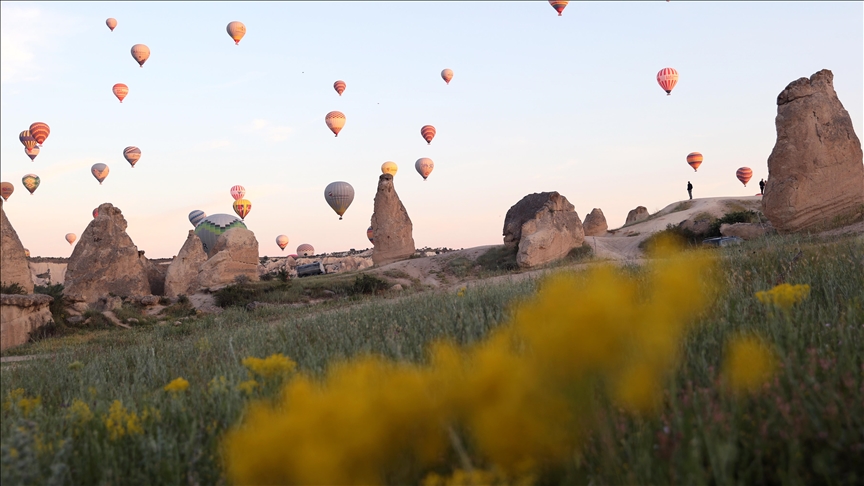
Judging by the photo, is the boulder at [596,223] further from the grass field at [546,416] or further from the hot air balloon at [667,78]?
the grass field at [546,416]

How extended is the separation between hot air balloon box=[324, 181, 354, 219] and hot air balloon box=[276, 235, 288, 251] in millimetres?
42326

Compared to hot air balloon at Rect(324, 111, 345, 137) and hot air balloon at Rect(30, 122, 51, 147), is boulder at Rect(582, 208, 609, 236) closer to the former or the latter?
hot air balloon at Rect(324, 111, 345, 137)

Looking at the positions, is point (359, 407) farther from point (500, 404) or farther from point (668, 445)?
Result: point (668, 445)

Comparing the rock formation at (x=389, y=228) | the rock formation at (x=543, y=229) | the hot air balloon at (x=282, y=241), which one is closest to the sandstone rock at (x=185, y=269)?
the rock formation at (x=389, y=228)

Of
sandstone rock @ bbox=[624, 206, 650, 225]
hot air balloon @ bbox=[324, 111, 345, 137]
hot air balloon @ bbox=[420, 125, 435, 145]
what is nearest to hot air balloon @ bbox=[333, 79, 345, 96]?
hot air balloon @ bbox=[324, 111, 345, 137]

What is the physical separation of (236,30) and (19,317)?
1987 inches

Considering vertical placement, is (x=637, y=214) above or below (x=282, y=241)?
below

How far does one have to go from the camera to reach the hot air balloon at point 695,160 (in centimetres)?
6319

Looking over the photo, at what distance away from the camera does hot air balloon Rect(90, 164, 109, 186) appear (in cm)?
6799

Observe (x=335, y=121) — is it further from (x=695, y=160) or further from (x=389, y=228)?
(x=695, y=160)

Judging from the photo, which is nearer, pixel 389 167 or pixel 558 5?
pixel 558 5

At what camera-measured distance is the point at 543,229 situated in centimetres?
2961

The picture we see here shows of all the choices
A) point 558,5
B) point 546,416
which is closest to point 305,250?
point 558,5

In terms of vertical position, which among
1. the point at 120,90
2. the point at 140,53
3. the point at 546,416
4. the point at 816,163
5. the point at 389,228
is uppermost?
the point at 140,53
